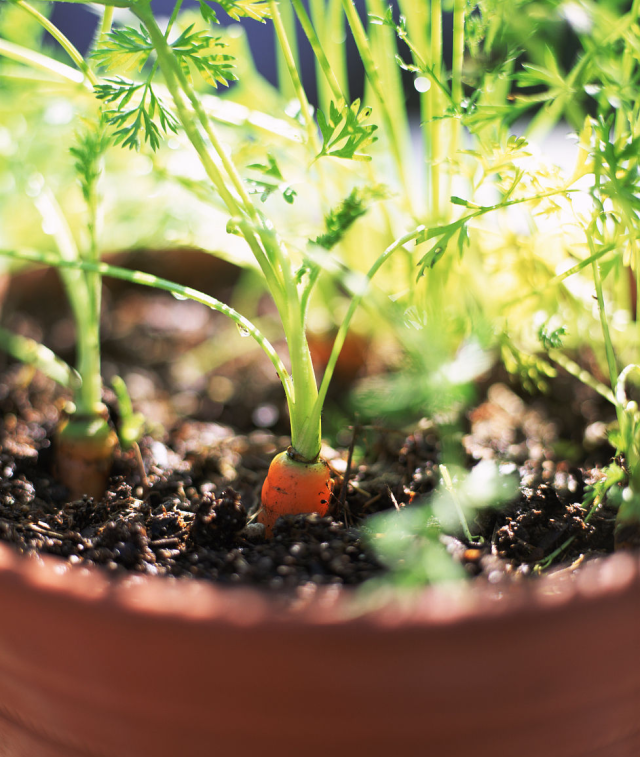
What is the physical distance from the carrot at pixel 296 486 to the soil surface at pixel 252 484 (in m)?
0.02

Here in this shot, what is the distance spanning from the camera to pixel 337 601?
335 millimetres

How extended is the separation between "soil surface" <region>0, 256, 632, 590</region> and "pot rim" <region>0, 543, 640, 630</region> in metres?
0.10

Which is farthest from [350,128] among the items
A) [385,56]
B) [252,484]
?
[252,484]

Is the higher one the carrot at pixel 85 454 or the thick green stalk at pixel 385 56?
the thick green stalk at pixel 385 56

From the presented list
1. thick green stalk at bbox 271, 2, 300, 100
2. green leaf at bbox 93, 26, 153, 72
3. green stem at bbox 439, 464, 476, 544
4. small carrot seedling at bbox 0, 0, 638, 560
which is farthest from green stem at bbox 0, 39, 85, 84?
green stem at bbox 439, 464, 476, 544

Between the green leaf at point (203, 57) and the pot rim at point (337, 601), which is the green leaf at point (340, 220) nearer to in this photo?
the green leaf at point (203, 57)

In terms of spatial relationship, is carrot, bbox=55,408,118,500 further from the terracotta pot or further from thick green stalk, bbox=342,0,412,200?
thick green stalk, bbox=342,0,412,200

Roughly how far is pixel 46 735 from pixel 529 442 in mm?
565

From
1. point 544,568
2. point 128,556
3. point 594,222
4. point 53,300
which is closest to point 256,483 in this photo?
point 128,556

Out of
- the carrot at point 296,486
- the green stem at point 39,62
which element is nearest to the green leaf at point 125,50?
the green stem at point 39,62

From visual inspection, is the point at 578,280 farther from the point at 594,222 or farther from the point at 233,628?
the point at 233,628

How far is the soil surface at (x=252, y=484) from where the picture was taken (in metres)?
0.47

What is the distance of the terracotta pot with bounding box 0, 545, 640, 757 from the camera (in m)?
0.32

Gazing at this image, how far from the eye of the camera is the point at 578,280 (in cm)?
79
